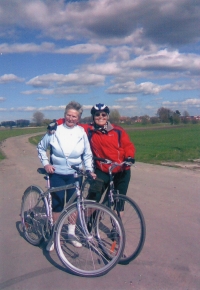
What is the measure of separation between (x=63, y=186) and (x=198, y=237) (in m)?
1.98

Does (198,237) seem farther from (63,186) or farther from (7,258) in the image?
(7,258)

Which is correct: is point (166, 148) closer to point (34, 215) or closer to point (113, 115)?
point (113, 115)

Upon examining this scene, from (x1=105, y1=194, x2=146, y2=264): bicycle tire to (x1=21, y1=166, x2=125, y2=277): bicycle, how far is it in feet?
0.71

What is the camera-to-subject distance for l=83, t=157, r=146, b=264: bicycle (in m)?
4.11

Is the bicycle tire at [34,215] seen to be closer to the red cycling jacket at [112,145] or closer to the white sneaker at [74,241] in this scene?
the white sneaker at [74,241]

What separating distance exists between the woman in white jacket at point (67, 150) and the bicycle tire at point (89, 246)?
15 centimetres

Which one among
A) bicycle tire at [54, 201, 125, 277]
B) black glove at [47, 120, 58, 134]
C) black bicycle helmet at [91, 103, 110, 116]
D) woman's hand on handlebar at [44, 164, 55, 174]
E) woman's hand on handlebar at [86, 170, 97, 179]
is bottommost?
bicycle tire at [54, 201, 125, 277]

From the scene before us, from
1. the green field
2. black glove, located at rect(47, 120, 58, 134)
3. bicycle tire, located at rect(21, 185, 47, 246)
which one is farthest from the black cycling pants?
the green field

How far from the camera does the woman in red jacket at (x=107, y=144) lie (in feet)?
14.9

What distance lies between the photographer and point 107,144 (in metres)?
4.57

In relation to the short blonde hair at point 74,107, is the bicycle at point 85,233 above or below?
below

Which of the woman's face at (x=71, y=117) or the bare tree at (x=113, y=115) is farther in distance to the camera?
the bare tree at (x=113, y=115)

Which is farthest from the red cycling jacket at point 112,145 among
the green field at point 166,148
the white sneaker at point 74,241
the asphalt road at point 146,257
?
the green field at point 166,148

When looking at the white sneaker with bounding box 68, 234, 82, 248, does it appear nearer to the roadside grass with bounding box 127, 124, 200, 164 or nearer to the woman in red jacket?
the woman in red jacket
